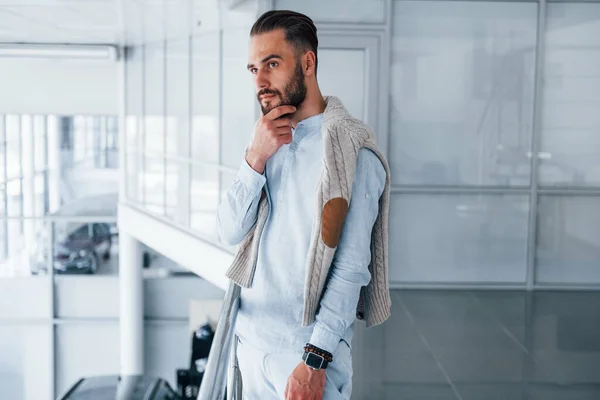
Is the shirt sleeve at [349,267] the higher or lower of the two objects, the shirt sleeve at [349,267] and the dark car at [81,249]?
the higher

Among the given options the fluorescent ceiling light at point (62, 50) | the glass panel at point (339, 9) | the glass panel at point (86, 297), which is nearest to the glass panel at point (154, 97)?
the fluorescent ceiling light at point (62, 50)

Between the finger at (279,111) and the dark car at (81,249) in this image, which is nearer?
the finger at (279,111)

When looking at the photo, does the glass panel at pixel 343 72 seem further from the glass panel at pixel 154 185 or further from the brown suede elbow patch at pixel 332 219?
the glass panel at pixel 154 185

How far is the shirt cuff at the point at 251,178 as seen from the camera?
1940mm

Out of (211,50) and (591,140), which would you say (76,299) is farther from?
(591,140)

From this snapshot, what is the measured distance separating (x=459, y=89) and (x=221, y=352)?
5600 millimetres

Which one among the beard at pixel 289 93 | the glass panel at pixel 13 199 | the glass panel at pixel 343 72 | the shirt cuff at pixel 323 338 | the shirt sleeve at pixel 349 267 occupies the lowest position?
the glass panel at pixel 13 199

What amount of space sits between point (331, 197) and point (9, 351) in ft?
55.3

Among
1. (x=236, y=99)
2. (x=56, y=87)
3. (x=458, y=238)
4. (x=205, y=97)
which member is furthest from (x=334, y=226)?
(x=56, y=87)

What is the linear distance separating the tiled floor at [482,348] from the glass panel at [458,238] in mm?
217

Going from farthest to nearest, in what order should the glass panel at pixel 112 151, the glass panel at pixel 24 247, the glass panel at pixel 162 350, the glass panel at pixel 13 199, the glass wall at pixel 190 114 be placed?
the glass panel at pixel 112 151 → the glass panel at pixel 13 199 → the glass panel at pixel 24 247 → the glass panel at pixel 162 350 → the glass wall at pixel 190 114

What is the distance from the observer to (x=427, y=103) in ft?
23.1

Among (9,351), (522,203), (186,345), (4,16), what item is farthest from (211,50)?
(9,351)

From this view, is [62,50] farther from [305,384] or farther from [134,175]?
[305,384]
